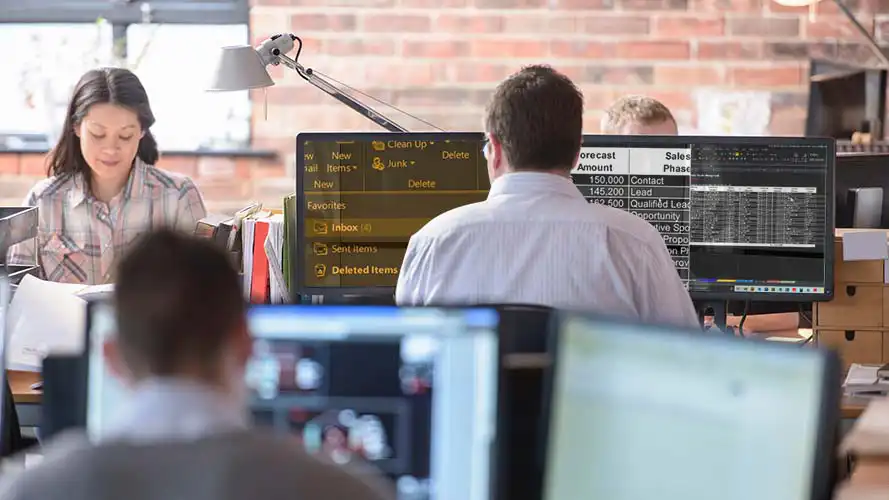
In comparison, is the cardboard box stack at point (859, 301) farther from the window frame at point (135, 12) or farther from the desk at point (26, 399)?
the window frame at point (135, 12)

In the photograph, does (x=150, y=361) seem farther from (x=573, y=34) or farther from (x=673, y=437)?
(x=573, y=34)

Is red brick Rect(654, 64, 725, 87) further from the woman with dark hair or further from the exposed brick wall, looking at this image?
the woman with dark hair

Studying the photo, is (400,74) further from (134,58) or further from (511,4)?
(134,58)

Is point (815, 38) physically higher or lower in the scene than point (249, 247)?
higher

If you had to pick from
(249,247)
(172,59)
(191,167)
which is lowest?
(249,247)

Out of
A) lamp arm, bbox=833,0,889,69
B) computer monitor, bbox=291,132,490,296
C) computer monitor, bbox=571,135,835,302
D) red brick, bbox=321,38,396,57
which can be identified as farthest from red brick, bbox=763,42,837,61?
computer monitor, bbox=291,132,490,296

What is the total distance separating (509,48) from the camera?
4.66 metres

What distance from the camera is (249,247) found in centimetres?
278

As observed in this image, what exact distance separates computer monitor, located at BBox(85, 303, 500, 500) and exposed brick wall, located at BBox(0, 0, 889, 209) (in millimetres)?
3323

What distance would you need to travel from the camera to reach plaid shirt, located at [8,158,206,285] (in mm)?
3455

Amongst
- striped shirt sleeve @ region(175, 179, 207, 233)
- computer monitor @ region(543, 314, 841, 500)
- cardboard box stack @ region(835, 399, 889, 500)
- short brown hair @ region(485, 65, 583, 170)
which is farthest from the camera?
striped shirt sleeve @ region(175, 179, 207, 233)

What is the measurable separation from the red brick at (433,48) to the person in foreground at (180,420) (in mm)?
3667

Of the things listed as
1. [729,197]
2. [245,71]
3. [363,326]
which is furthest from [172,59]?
[363,326]

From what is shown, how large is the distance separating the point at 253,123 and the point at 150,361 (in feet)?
12.4
